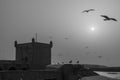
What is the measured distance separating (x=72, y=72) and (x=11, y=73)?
14.6 metres

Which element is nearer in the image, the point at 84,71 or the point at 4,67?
the point at 84,71

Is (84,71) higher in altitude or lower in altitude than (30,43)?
lower

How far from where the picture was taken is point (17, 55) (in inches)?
4259

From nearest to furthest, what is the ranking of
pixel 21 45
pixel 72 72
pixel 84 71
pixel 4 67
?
pixel 72 72, pixel 84 71, pixel 4 67, pixel 21 45

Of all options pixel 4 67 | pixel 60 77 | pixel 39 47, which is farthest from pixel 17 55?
pixel 60 77

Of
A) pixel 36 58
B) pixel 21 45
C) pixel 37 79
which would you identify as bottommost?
pixel 37 79

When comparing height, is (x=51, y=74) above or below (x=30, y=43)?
below

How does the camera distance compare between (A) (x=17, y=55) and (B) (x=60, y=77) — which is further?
(A) (x=17, y=55)

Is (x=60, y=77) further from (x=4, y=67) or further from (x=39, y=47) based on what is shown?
(x=39, y=47)

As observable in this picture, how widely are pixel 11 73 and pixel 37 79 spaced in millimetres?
5968

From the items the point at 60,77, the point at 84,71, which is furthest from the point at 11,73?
the point at 84,71

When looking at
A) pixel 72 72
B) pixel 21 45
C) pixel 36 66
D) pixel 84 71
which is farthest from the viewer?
pixel 21 45

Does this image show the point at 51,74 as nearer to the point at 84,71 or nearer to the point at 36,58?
the point at 84,71

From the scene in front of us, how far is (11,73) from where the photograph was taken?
163ft
